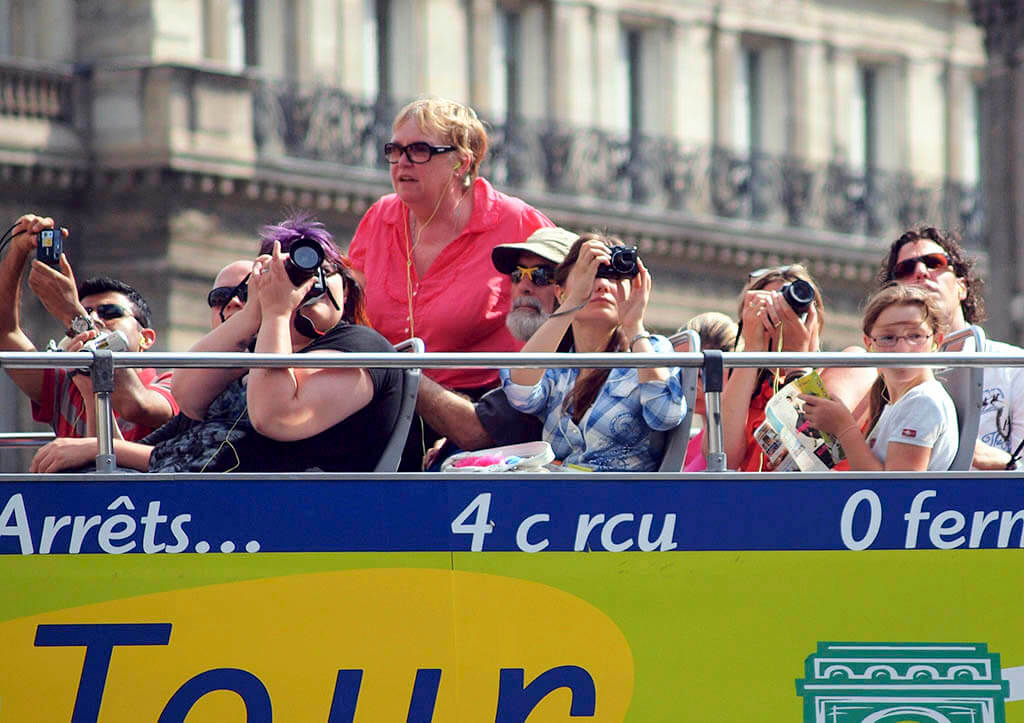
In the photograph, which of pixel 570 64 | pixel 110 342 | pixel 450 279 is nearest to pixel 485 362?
pixel 110 342

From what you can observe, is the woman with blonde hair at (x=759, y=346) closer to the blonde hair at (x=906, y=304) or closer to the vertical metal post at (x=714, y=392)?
the blonde hair at (x=906, y=304)

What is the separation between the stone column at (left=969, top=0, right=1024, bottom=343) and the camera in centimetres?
2516

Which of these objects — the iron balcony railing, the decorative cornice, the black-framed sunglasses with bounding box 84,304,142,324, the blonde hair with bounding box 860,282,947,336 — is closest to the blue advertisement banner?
the blonde hair with bounding box 860,282,947,336

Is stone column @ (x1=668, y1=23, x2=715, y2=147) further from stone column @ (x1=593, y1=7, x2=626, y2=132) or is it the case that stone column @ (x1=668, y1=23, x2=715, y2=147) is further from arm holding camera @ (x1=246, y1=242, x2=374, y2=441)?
arm holding camera @ (x1=246, y1=242, x2=374, y2=441)

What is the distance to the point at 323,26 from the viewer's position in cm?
2980

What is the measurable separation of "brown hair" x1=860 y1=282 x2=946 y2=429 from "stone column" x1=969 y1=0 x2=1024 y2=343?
57.9 feet

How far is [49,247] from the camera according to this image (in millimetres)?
8008

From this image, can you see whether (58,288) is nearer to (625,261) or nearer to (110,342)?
(110,342)

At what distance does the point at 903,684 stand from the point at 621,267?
5.15 feet

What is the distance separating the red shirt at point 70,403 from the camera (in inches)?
304

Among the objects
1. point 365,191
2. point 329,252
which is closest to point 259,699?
point 329,252

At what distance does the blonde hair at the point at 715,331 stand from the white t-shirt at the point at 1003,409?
1052mm

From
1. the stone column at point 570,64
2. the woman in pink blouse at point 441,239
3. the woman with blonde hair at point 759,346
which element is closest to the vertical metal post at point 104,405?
the woman in pink blouse at point 441,239

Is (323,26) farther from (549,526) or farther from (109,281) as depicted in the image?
(549,526)
